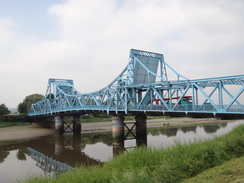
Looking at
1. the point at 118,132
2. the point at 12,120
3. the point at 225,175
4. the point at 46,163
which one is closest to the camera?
the point at 225,175

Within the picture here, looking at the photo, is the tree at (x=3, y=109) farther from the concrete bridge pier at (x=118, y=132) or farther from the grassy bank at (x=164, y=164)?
the grassy bank at (x=164, y=164)

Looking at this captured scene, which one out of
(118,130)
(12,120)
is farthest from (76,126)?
(12,120)

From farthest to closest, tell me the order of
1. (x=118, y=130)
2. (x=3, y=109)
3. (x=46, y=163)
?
(x=3, y=109)
(x=118, y=130)
(x=46, y=163)

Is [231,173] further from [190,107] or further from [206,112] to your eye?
[190,107]

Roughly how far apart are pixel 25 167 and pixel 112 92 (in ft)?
59.4

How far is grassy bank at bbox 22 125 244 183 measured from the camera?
8.63 m

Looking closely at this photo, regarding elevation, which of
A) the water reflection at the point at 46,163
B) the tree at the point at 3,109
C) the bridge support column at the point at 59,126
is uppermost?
the tree at the point at 3,109

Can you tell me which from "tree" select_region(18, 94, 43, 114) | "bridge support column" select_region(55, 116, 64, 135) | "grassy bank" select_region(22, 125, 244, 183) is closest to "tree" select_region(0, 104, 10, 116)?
"tree" select_region(18, 94, 43, 114)

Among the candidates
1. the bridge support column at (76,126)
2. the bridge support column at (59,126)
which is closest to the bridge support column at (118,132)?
the bridge support column at (76,126)

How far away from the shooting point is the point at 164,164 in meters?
9.25

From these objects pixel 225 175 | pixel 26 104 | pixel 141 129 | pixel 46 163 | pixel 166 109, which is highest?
pixel 26 104

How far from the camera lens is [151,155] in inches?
433

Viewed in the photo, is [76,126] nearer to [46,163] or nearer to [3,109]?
[46,163]

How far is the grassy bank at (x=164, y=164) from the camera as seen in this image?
863 centimetres
